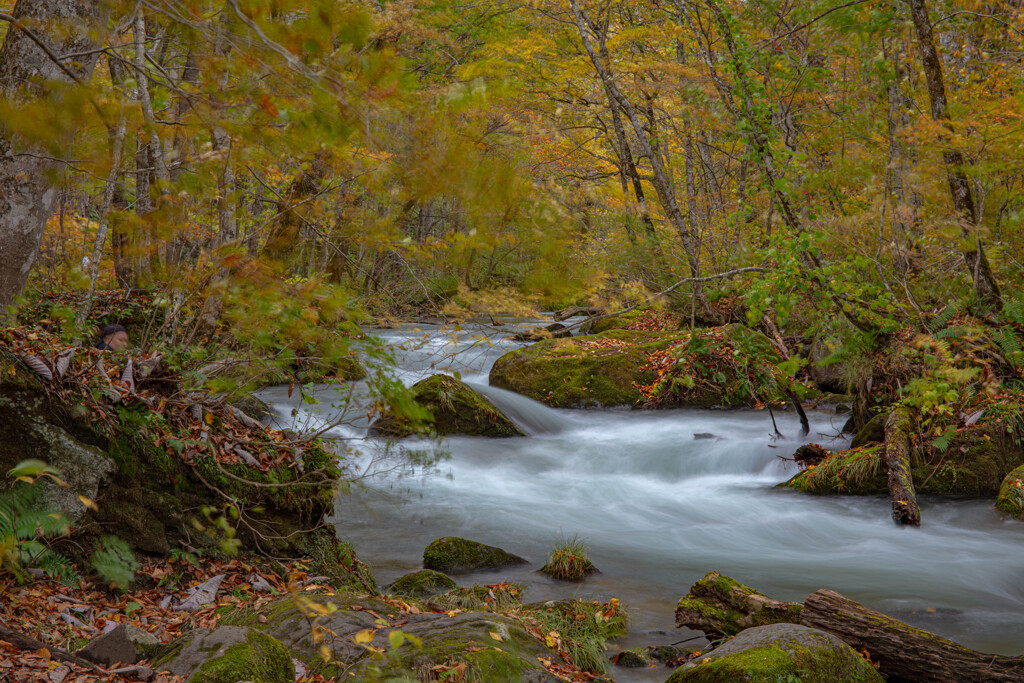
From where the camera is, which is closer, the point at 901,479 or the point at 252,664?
the point at 252,664

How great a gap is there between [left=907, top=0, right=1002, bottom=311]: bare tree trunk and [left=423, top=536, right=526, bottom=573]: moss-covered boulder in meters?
6.36

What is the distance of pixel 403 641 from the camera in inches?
114

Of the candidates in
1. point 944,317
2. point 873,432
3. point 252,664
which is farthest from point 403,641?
point 944,317

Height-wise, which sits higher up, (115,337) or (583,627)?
(115,337)

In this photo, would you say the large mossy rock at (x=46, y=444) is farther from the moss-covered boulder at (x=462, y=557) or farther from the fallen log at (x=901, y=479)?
the fallen log at (x=901, y=479)

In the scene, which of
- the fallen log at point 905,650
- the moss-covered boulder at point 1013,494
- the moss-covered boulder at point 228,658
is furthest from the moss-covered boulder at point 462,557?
the moss-covered boulder at point 1013,494

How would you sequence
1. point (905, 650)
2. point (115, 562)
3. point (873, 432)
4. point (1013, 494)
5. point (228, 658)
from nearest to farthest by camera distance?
point (228, 658)
point (905, 650)
point (115, 562)
point (1013, 494)
point (873, 432)

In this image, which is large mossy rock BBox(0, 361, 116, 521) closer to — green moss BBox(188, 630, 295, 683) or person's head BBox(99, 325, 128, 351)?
green moss BBox(188, 630, 295, 683)

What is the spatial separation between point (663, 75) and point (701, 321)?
529 cm

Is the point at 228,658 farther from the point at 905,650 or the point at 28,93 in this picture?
the point at 905,650

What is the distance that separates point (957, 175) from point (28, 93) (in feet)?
28.9

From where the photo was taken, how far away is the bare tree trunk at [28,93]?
10.2 ft

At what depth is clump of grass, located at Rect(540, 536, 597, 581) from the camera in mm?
6301

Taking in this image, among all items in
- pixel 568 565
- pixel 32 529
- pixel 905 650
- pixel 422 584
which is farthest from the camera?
pixel 568 565
